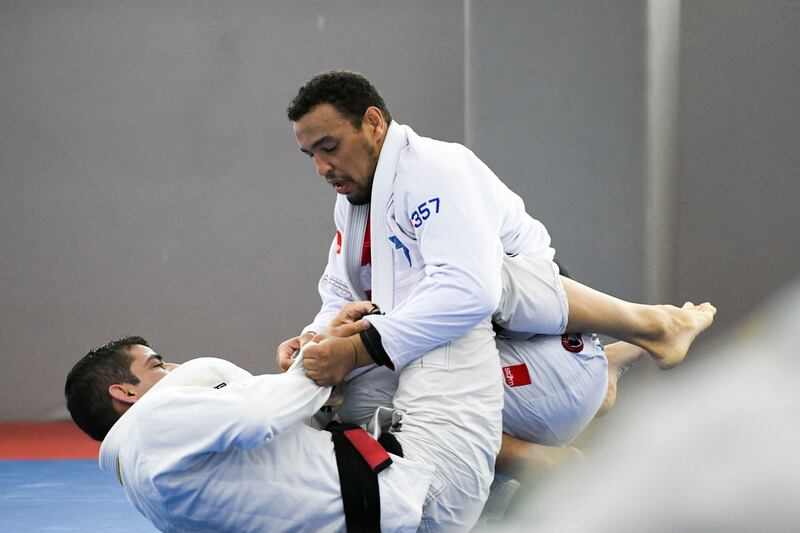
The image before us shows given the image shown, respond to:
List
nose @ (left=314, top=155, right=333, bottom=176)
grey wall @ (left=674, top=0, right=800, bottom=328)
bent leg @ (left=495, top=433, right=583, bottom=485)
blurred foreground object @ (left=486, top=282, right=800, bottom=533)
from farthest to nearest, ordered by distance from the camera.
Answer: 1. grey wall @ (left=674, top=0, right=800, bottom=328)
2. nose @ (left=314, top=155, right=333, bottom=176)
3. bent leg @ (left=495, top=433, right=583, bottom=485)
4. blurred foreground object @ (left=486, top=282, right=800, bottom=533)

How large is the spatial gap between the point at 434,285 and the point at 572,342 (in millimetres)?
632

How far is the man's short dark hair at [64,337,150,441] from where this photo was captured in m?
2.60

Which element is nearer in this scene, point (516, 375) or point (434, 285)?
point (434, 285)

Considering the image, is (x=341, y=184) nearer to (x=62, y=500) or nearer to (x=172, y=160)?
(x=62, y=500)

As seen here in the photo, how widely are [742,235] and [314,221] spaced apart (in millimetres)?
3120

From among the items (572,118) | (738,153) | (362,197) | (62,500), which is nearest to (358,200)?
(362,197)

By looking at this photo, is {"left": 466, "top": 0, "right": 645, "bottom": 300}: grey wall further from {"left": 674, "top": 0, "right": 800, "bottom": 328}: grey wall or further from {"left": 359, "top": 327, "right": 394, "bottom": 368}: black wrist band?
{"left": 359, "top": 327, "right": 394, "bottom": 368}: black wrist band

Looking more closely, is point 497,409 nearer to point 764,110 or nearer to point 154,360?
point 154,360

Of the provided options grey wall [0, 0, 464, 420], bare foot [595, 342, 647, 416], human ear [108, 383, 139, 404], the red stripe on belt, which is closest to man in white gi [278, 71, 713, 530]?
the red stripe on belt

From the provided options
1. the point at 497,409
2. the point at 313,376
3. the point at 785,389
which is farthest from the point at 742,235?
the point at 313,376

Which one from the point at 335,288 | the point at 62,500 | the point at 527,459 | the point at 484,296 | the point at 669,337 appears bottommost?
the point at 62,500

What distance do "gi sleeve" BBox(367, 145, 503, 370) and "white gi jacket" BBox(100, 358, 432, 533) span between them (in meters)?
0.30

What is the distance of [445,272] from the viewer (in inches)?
96.3

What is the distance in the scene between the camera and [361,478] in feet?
7.33
